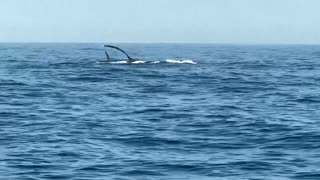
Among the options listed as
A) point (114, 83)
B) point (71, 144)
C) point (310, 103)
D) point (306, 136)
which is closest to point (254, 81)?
point (114, 83)

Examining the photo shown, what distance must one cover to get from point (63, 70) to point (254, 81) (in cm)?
1695

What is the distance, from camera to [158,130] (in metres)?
25.3

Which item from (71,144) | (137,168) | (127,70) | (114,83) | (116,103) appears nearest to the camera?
(137,168)

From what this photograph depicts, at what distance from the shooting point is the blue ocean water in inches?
753

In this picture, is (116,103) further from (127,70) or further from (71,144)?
(127,70)

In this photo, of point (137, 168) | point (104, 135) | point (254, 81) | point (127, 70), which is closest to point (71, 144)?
point (104, 135)

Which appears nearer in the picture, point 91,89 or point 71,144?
point 71,144

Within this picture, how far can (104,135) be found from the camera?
24.1m

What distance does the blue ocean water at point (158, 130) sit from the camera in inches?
753

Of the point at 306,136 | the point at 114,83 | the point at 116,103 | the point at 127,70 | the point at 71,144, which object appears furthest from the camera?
the point at 127,70

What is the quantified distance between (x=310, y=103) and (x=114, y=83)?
1456 cm

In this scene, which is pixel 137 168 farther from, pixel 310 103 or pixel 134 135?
pixel 310 103

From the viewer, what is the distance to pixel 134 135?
24172 mm

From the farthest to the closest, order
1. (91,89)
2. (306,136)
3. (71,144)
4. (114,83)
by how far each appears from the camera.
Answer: (114,83) → (91,89) → (306,136) → (71,144)
